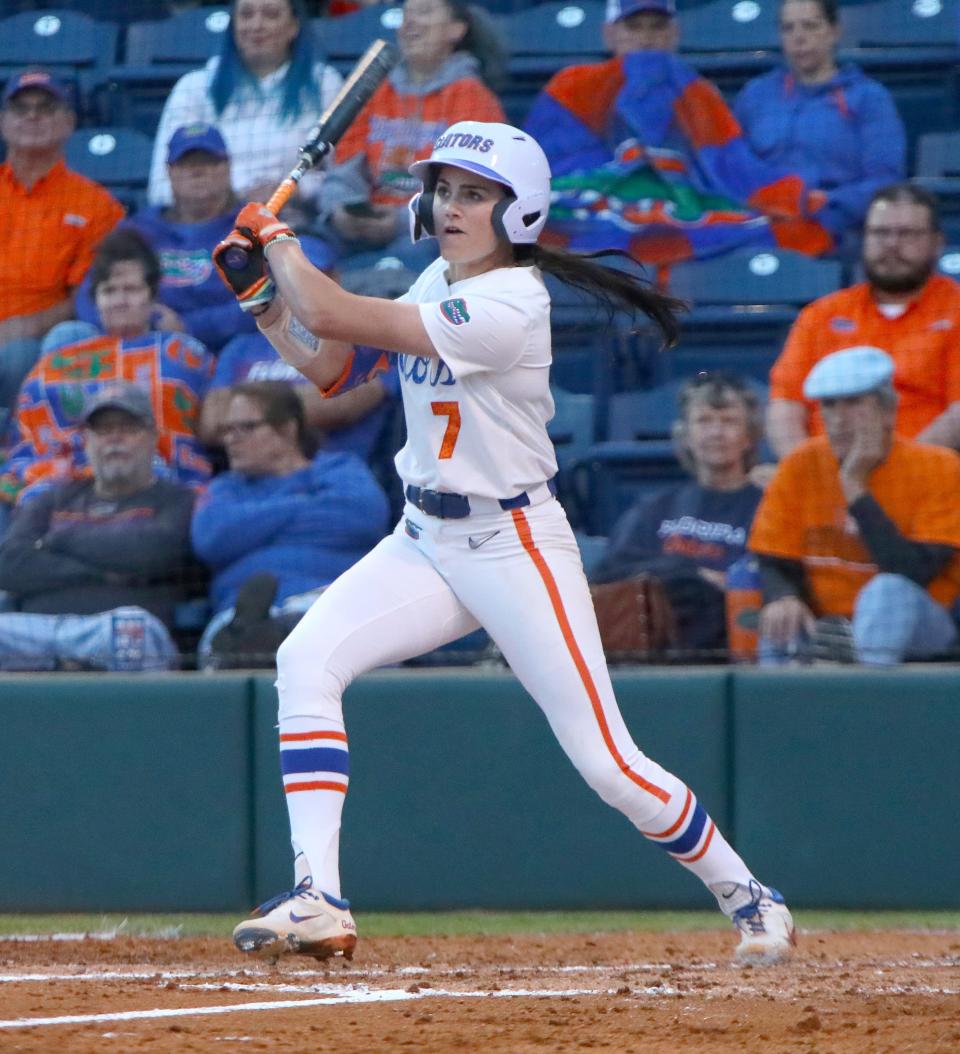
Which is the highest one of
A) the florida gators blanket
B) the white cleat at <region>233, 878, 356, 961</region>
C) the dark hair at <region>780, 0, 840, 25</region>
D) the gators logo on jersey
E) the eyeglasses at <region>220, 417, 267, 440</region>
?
the dark hair at <region>780, 0, 840, 25</region>

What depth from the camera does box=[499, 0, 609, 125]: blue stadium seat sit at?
261 inches

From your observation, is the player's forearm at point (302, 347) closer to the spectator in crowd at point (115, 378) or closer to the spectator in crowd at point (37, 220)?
the spectator in crowd at point (115, 378)

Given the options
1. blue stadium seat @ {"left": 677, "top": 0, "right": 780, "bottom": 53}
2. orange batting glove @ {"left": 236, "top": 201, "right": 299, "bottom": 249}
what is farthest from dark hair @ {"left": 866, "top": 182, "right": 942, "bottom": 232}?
orange batting glove @ {"left": 236, "top": 201, "right": 299, "bottom": 249}

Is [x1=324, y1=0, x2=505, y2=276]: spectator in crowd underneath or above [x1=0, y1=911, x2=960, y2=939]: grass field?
above

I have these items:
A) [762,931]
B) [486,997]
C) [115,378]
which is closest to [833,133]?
[115,378]

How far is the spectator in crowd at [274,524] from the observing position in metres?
5.33

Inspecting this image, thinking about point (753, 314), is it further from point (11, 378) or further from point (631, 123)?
point (11, 378)

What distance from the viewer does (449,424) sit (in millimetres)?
3562

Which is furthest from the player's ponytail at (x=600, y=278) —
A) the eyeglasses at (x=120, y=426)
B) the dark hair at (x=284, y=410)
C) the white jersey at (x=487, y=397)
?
the eyeglasses at (x=120, y=426)

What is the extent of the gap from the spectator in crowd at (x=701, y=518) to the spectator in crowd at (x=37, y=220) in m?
2.21

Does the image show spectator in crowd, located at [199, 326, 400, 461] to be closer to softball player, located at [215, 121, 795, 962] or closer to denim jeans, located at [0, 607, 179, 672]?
denim jeans, located at [0, 607, 179, 672]

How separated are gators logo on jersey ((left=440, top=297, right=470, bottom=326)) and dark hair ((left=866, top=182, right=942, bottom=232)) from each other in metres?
2.77

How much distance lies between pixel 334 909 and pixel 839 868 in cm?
220

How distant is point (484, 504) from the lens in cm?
357
